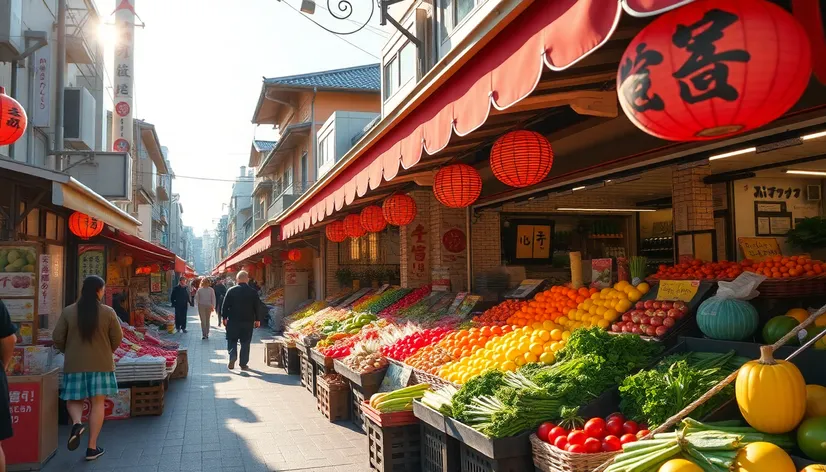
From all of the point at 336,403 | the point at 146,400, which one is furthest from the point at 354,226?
the point at 146,400

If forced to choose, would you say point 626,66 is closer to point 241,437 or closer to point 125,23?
point 241,437

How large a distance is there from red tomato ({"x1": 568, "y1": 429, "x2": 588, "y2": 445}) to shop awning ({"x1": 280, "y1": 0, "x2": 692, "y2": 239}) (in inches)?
86.8

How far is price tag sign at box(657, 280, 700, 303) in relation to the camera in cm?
543

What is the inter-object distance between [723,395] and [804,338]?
28.4 inches

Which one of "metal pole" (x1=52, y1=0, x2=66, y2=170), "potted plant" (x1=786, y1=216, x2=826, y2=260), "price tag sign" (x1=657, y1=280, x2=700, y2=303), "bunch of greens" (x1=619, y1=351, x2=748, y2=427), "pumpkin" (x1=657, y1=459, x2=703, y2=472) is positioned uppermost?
"metal pole" (x1=52, y1=0, x2=66, y2=170)

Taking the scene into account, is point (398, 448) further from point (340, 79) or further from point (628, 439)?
point (340, 79)

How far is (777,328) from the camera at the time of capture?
448 centimetres

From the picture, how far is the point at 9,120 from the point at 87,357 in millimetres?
2758

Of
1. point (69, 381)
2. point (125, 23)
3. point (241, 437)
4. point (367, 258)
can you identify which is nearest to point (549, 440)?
point (241, 437)

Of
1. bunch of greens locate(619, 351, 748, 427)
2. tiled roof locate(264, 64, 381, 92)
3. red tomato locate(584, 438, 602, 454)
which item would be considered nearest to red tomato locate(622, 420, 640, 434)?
bunch of greens locate(619, 351, 748, 427)

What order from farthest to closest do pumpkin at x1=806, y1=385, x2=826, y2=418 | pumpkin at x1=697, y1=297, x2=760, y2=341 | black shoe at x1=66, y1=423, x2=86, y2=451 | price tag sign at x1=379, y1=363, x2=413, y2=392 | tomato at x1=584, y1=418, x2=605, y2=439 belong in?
price tag sign at x1=379, y1=363, x2=413, y2=392
black shoe at x1=66, y1=423, x2=86, y2=451
pumpkin at x1=697, y1=297, x2=760, y2=341
tomato at x1=584, y1=418, x2=605, y2=439
pumpkin at x1=806, y1=385, x2=826, y2=418

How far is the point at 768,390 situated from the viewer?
3285 mm

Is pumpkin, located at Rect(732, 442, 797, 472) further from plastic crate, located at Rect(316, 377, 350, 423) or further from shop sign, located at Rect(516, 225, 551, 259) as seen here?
shop sign, located at Rect(516, 225, 551, 259)

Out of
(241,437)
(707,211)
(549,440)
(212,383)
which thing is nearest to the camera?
(549,440)
